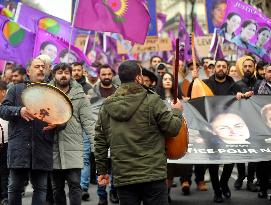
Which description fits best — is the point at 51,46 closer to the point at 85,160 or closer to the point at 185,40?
the point at 85,160

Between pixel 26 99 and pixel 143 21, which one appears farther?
pixel 143 21

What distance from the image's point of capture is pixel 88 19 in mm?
9531

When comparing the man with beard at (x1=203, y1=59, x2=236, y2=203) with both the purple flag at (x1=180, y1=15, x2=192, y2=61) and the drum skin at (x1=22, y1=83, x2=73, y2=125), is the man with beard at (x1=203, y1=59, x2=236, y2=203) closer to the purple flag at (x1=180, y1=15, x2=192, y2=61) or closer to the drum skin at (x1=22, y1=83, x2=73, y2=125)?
the drum skin at (x1=22, y1=83, x2=73, y2=125)

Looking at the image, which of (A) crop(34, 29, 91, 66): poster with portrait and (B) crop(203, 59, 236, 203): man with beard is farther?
(A) crop(34, 29, 91, 66): poster with portrait

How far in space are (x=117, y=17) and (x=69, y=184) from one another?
3.56 m

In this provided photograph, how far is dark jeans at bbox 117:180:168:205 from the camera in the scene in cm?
498

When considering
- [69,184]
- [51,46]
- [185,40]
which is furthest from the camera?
[185,40]

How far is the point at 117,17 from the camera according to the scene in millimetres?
9531

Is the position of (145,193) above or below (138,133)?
below

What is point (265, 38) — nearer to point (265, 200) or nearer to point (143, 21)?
point (143, 21)

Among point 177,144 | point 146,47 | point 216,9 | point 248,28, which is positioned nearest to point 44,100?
point 177,144

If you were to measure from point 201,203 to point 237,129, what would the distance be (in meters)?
1.24

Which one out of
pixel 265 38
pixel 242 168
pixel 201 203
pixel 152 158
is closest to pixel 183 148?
pixel 152 158

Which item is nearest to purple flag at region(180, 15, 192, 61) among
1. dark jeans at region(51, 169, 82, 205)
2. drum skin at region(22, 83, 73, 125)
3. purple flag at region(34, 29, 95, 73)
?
purple flag at region(34, 29, 95, 73)
